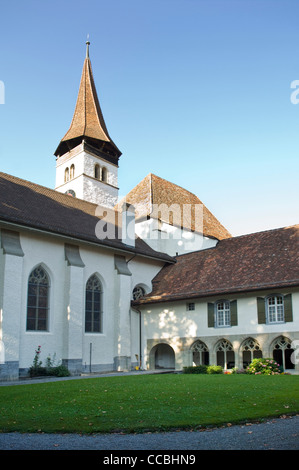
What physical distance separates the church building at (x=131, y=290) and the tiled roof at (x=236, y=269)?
0.25 ft

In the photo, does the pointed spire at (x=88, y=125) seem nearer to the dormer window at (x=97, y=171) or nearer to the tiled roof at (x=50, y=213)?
the dormer window at (x=97, y=171)

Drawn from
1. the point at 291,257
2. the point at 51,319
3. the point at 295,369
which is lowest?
the point at 295,369

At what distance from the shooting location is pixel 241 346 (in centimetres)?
2056

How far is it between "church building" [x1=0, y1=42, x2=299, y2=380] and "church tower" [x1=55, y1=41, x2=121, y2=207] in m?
9.44

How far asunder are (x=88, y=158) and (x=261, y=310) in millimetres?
22932

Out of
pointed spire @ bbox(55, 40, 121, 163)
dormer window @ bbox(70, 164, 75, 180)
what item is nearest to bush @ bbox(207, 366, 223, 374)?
dormer window @ bbox(70, 164, 75, 180)

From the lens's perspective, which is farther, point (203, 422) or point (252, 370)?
point (252, 370)

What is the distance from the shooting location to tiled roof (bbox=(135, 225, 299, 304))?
20.7 metres

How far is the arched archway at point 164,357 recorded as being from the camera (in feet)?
83.0

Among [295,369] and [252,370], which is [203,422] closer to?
[252,370]

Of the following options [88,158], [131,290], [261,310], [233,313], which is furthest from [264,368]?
[88,158]
